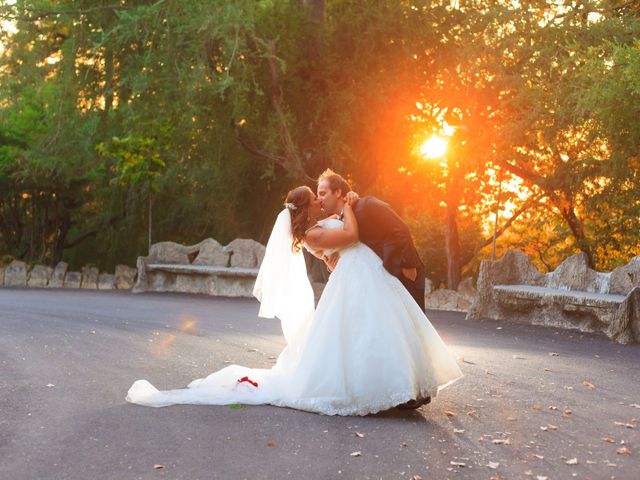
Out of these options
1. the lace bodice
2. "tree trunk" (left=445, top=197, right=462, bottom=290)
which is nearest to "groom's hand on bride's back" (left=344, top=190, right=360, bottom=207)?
the lace bodice

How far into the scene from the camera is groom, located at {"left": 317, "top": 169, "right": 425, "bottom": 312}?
766 centimetres

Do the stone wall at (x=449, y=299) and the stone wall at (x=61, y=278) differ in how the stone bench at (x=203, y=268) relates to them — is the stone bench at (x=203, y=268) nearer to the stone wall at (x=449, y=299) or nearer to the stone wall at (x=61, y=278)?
the stone wall at (x=61, y=278)

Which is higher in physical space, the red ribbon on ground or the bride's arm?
the bride's arm

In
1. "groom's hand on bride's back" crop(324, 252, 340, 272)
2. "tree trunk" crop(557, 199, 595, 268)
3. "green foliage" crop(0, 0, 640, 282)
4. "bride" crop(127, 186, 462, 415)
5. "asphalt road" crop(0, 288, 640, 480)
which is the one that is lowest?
"asphalt road" crop(0, 288, 640, 480)

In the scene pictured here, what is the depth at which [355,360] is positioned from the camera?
7.22 meters

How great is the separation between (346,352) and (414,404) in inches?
26.4

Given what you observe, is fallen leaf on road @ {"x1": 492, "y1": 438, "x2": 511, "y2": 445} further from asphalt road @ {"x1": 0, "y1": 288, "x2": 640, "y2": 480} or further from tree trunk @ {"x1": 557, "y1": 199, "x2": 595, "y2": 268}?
tree trunk @ {"x1": 557, "y1": 199, "x2": 595, "y2": 268}

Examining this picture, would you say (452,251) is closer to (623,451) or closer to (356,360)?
(356,360)

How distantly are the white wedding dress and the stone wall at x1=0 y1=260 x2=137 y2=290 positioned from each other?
14783 millimetres

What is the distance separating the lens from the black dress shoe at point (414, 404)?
284 inches

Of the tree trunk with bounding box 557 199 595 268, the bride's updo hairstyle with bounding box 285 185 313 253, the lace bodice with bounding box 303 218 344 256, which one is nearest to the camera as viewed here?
the lace bodice with bounding box 303 218 344 256

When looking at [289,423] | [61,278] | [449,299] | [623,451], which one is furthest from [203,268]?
[623,451]

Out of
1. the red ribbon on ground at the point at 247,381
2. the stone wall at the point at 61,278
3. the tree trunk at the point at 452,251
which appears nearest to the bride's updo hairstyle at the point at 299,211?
the red ribbon on ground at the point at 247,381

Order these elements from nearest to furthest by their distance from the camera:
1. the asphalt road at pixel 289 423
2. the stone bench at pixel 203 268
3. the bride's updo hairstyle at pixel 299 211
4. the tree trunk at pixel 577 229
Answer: the asphalt road at pixel 289 423, the bride's updo hairstyle at pixel 299 211, the stone bench at pixel 203 268, the tree trunk at pixel 577 229
